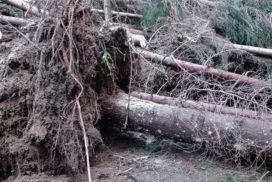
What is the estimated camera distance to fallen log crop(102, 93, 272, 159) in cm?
298

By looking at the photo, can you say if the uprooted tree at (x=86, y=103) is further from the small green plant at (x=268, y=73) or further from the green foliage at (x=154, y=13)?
the green foliage at (x=154, y=13)

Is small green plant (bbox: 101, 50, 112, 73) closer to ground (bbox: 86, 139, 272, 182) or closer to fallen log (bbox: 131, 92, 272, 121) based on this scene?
fallen log (bbox: 131, 92, 272, 121)

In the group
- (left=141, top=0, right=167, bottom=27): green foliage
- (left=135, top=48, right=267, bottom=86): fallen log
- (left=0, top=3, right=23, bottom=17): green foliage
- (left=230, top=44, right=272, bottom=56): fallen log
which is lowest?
(left=135, top=48, right=267, bottom=86): fallen log

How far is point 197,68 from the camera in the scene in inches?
155

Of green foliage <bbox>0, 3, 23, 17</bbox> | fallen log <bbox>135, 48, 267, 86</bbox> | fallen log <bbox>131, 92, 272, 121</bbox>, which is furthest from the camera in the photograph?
green foliage <bbox>0, 3, 23, 17</bbox>

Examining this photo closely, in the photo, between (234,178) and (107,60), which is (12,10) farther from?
(234,178)

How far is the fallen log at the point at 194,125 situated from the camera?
117 inches

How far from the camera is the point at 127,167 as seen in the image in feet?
9.97

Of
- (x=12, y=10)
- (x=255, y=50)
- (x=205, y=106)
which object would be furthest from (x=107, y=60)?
(x=12, y=10)

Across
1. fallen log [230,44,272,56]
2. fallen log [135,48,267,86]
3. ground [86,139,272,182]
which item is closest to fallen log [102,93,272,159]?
ground [86,139,272,182]

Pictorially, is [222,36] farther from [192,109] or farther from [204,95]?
[192,109]

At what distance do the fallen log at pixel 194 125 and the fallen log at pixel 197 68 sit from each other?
2.39ft

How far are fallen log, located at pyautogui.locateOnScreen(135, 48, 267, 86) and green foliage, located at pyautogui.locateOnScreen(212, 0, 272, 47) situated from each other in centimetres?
108

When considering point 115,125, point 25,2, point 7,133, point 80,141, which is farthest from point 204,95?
point 25,2
